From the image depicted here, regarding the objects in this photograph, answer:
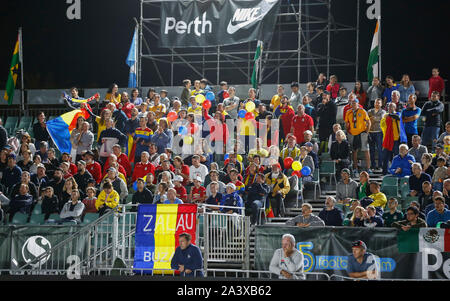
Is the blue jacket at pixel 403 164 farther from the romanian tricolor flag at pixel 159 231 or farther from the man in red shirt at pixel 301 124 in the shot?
the romanian tricolor flag at pixel 159 231

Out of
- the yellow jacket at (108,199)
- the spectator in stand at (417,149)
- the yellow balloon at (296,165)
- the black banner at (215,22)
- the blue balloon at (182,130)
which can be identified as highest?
the black banner at (215,22)

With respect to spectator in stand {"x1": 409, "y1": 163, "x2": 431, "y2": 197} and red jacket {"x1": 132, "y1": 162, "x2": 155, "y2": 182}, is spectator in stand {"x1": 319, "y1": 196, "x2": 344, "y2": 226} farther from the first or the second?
red jacket {"x1": 132, "y1": 162, "x2": 155, "y2": 182}

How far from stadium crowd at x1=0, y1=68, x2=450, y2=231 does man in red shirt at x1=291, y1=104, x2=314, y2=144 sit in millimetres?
24

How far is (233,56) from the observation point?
86.7 feet

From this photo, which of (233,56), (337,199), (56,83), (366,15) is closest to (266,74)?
(233,56)

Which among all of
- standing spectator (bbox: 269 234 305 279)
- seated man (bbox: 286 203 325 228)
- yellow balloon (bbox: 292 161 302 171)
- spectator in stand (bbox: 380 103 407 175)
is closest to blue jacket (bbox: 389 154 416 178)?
spectator in stand (bbox: 380 103 407 175)

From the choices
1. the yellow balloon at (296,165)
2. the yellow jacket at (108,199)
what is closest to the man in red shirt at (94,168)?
the yellow jacket at (108,199)

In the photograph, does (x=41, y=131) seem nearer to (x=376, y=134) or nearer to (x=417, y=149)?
(x=376, y=134)

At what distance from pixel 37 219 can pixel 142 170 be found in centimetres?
250

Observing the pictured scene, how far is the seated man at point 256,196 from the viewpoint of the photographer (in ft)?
54.9

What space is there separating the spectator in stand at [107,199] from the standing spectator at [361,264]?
5941 millimetres

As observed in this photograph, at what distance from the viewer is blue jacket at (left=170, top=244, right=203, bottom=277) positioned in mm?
12766
